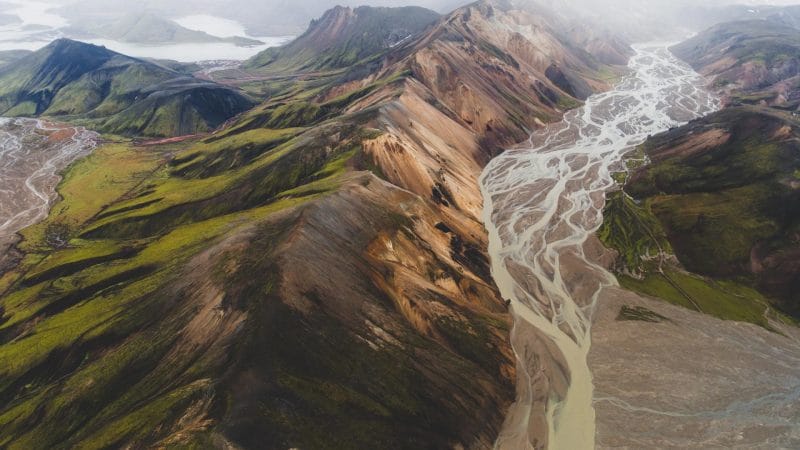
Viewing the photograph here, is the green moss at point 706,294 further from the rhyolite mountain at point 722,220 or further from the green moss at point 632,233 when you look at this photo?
the green moss at point 632,233

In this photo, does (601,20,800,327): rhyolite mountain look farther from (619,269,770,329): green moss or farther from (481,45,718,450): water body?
(481,45,718,450): water body

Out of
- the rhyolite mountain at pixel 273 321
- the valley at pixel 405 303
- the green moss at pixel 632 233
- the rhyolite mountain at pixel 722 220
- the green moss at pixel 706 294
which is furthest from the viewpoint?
the green moss at pixel 632 233

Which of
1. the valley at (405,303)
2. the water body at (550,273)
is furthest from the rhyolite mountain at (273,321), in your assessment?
the water body at (550,273)

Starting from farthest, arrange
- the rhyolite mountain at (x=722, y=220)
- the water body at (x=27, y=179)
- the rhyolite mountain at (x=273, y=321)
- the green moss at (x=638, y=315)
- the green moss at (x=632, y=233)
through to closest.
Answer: the water body at (x=27, y=179)
the green moss at (x=632, y=233)
the rhyolite mountain at (x=722, y=220)
the green moss at (x=638, y=315)
the rhyolite mountain at (x=273, y=321)

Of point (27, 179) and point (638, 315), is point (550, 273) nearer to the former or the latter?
point (638, 315)

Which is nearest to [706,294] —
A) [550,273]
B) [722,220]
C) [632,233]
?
[632,233]

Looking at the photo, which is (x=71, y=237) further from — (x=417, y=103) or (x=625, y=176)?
(x=625, y=176)

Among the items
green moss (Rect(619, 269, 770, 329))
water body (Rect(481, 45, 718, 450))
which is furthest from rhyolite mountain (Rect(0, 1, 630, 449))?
green moss (Rect(619, 269, 770, 329))
